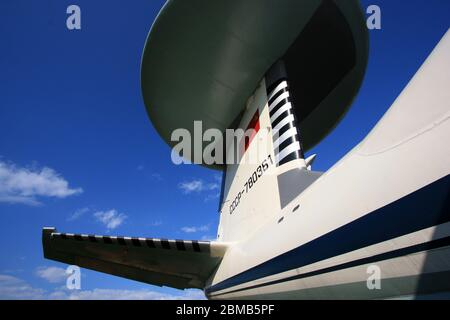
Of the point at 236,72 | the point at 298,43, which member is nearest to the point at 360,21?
the point at 298,43

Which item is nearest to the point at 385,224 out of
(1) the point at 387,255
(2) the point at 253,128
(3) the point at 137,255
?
(1) the point at 387,255

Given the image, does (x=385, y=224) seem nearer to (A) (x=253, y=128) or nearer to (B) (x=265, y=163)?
(B) (x=265, y=163)

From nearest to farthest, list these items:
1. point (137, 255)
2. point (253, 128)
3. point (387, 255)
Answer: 1. point (387, 255)
2. point (137, 255)
3. point (253, 128)

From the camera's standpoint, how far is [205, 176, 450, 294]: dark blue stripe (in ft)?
3.41

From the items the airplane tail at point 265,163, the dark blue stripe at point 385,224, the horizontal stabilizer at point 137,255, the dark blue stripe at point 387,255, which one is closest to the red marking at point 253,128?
the airplane tail at point 265,163

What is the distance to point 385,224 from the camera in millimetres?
1251

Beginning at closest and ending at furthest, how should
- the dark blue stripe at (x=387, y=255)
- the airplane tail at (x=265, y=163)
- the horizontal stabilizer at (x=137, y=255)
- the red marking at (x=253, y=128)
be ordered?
the dark blue stripe at (x=387, y=255)
the airplane tail at (x=265, y=163)
the horizontal stabilizer at (x=137, y=255)
the red marking at (x=253, y=128)

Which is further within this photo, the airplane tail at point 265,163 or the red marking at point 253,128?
the red marking at point 253,128

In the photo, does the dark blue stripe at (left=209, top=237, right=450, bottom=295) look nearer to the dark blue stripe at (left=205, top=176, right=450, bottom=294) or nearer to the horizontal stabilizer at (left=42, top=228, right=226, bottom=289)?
the dark blue stripe at (left=205, top=176, right=450, bottom=294)

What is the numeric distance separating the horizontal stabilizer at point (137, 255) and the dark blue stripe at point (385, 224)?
1799 mm

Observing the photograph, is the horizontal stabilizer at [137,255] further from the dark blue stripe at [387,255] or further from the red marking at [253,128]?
the dark blue stripe at [387,255]

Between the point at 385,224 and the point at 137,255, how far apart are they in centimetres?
316

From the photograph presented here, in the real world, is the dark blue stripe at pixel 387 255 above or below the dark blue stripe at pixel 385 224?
below

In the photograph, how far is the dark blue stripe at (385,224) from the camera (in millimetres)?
1039
